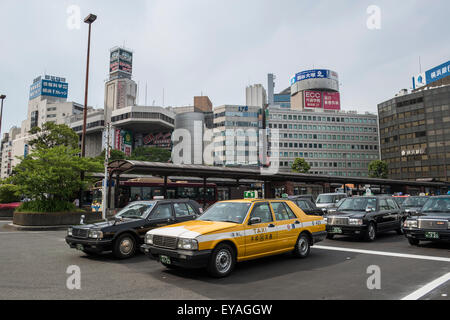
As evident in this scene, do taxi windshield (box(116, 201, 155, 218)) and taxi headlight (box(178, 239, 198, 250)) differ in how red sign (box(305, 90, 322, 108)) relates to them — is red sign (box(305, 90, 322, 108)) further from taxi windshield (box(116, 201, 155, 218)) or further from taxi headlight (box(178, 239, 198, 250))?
taxi headlight (box(178, 239, 198, 250))

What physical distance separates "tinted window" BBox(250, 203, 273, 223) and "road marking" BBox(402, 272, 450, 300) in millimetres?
3297

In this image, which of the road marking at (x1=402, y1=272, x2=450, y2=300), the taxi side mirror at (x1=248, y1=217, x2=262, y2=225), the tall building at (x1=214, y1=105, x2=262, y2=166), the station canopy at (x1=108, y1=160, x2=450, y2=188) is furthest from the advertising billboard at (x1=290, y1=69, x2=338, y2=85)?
the road marking at (x1=402, y1=272, x2=450, y2=300)

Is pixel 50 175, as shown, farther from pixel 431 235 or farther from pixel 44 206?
pixel 431 235

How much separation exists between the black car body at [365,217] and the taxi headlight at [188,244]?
Result: 277 inches

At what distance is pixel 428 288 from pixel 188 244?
14.3 feet

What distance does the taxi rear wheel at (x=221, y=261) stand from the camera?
6.39 metres

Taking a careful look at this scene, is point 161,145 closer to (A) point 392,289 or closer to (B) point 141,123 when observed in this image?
(B) point 141,123

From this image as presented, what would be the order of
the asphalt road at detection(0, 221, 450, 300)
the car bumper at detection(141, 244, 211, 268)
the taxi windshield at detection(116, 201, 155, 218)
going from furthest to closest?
1. the taxi windshield at detection(116, 201, 155, 218)
2. the car bumper at detection(141, 244, 211, 268)
3. the asphalt road at detection(0, 221, 450, 300)

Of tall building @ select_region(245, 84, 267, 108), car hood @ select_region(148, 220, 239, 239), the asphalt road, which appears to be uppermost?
tall building @ select_region(245, 84, 267, 108)

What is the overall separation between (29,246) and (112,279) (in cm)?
640

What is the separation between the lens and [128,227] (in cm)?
884

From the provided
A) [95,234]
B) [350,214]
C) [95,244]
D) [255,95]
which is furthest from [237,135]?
[95,244]

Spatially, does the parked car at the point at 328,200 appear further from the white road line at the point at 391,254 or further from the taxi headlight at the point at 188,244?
the taxi headlight at the point at 188,244

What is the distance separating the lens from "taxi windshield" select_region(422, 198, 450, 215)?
1031cm
